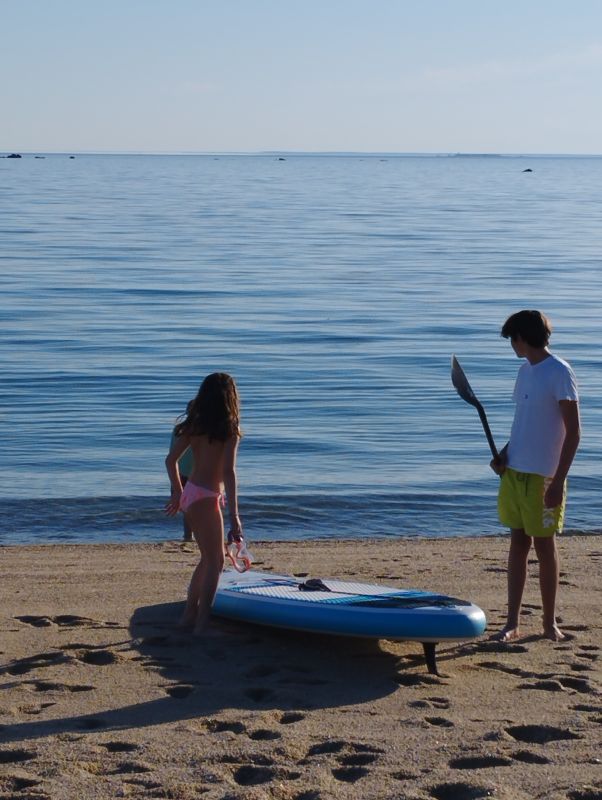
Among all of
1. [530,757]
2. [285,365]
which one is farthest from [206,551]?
[285,365]

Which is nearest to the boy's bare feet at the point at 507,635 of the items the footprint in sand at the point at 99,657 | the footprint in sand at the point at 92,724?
the footprint in sand at the point at 99,657

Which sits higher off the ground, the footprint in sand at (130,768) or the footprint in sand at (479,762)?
the footprint in sand at (130,768)

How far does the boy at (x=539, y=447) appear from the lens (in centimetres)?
657

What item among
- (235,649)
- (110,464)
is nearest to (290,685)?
(235,649)

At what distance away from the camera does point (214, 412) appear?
671cm

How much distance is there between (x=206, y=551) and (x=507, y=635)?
1.75 metres

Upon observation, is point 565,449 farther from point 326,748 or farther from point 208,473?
point 326,748

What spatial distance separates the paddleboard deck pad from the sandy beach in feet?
0.51

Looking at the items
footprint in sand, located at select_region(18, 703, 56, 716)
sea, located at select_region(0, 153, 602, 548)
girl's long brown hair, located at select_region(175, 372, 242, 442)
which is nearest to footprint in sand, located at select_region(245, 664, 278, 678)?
footprint in sand, located at select_region(18, 703, 56, 716)

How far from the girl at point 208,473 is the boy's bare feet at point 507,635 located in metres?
1.56

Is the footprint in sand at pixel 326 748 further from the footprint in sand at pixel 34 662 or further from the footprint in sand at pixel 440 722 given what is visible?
the footprint in sand at pixel 34 662

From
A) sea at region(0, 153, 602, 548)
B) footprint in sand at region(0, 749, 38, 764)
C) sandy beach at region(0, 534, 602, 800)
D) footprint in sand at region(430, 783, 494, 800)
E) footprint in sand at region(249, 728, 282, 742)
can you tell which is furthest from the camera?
sea at region(0, 153, 602, 548)

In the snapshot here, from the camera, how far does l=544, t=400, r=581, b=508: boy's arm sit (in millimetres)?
6551

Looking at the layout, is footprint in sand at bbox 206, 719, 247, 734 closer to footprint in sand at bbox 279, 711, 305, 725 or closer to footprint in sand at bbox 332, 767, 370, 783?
footprint in sand at bbox 279, 711, 305, 725
